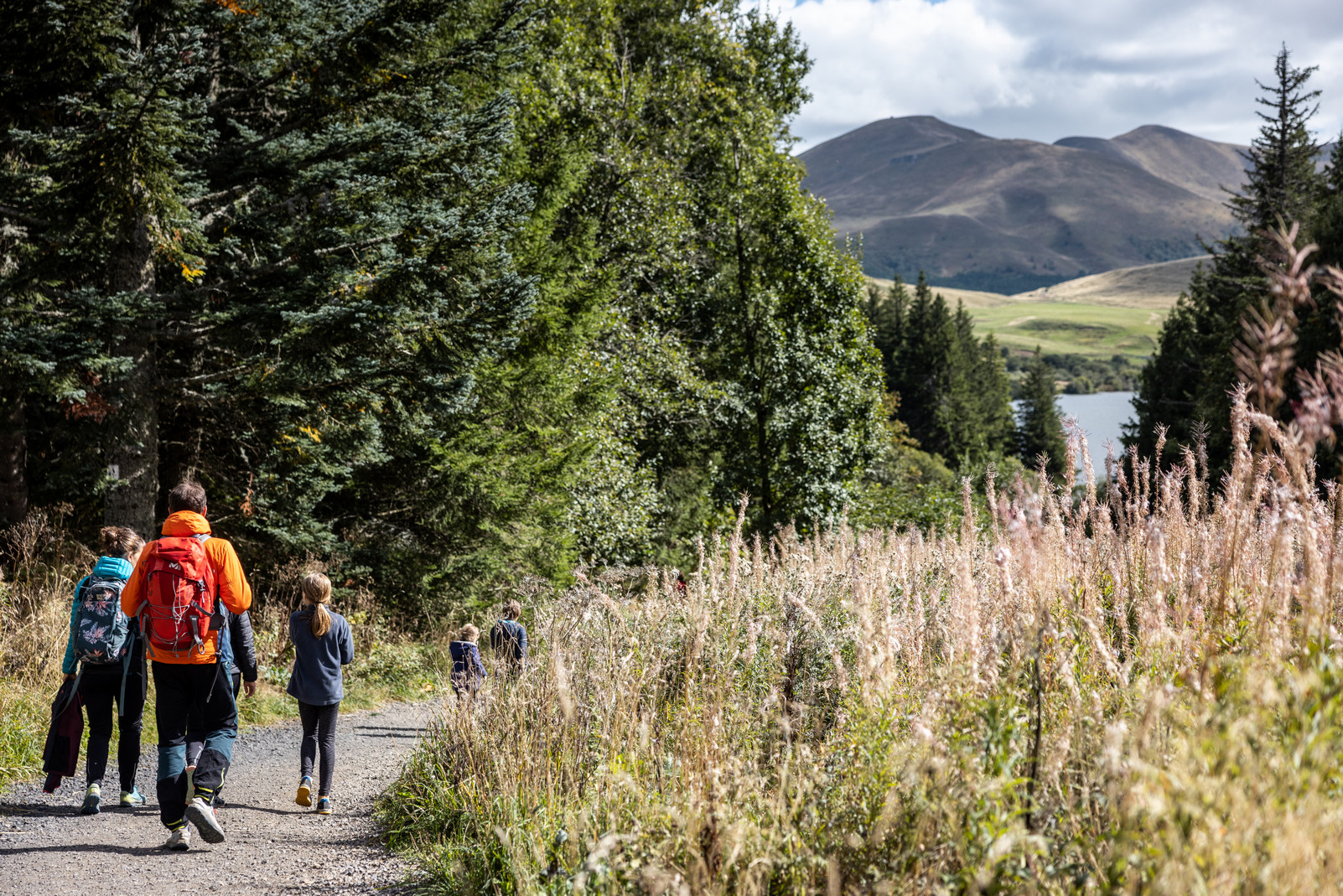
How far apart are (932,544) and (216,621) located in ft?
21.4

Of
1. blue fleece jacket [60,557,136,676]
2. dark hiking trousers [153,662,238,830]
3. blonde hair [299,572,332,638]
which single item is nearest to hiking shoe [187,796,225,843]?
dark hiking trousers [153,662,238,830]

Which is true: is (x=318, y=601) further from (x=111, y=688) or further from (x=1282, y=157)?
(x=1282, y=157)

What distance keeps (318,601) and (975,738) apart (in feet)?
16.0

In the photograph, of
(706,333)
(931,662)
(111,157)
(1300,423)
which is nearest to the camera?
Answer: (1300,423)

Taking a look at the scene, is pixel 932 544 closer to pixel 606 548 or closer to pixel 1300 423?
pixel 1300 423

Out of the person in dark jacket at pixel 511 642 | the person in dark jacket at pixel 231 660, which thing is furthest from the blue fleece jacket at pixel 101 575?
the person in dark jacket at pixel 511 642

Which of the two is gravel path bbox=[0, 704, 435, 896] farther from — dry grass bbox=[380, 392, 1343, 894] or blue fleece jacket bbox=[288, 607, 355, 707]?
blue fleece jacket bbox=[288, 607, 355, 707]

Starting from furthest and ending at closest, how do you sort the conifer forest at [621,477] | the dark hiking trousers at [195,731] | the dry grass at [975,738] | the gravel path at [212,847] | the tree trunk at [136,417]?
Result: the tree trunk at [136,417] → the dark hiking trousers at [195,731] → the gravel path at [212,847] → the conifer forest at [621,477] → the dry grass at [975,738]

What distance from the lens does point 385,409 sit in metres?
11.4

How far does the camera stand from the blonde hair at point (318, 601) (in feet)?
20.0

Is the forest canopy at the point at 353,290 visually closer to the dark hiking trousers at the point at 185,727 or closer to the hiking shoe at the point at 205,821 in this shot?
the dark hiking trousers at the point at 185,727

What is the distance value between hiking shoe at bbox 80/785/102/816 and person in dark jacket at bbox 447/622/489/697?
2381 millimetres

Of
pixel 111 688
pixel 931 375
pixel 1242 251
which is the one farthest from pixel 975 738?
pixel 931 375

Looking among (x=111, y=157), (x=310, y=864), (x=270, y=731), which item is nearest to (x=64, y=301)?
(x=111, y=157)
